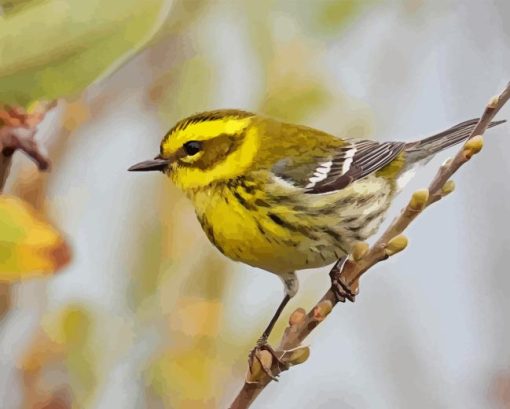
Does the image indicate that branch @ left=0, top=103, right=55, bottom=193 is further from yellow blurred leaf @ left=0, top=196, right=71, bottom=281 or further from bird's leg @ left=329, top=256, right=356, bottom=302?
bird's leg @ left=329, top=256, right=356, bottom=302

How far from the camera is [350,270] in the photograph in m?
0.32

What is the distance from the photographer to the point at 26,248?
0.62ft

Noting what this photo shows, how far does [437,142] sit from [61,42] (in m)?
0.34

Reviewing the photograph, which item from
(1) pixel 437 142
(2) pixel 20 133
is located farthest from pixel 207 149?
(2) pixel 20 133

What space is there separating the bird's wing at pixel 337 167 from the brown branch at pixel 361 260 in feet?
0.73

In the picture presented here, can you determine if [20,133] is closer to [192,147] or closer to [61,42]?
[61,42]

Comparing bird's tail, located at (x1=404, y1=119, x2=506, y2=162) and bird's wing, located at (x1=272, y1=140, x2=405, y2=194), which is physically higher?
bird's tail, located at (x1=404, y1=119, x2=506, y2=162)

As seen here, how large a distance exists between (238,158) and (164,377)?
0.52 ft

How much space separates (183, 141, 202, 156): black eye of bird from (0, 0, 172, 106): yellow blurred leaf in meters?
0.24

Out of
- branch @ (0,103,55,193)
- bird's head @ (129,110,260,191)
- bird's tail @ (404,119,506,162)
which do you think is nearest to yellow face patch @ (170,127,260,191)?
bird's head @ (129,110,260,191)

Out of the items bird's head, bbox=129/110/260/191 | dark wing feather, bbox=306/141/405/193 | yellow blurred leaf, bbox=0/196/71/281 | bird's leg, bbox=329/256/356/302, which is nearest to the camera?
yellow blurred leaf, bbox=0/196/71/281

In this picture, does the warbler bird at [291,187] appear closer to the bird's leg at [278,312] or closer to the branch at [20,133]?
the bird's leg at [278,312]

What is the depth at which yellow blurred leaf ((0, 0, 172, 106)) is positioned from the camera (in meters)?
0.19

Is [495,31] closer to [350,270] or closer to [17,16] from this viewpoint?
[350,270]
